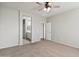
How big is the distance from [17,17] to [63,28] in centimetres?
377

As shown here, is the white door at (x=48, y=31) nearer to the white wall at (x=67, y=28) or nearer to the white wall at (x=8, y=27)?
the white wall at (x=67, y=28)

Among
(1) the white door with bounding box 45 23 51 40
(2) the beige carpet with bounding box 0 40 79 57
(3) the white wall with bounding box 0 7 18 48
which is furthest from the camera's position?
(1) the white door with bounding box 45 23 51 40

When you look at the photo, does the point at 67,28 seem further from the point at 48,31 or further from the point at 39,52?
the point at 39,52

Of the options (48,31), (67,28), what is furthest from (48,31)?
(67,28)

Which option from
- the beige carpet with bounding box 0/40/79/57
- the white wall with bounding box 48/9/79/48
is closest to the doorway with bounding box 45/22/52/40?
the white wall with bounding box 48/9/79/48

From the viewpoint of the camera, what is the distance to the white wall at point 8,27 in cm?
545

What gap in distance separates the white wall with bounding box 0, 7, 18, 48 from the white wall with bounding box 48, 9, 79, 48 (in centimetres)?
370

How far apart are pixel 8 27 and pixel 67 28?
4.34 m

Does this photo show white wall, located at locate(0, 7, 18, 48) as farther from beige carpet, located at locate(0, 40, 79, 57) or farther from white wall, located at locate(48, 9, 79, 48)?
white wall, located at locate(48, 9, 79, 48)

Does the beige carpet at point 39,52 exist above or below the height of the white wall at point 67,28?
below

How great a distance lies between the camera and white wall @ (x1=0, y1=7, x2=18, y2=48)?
545 centimetres

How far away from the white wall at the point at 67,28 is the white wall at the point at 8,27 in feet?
12.1

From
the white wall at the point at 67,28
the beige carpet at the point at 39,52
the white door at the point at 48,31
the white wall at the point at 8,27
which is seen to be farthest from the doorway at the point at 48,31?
the white wall at the point at 8,27

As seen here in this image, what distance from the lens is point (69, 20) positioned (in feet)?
20.9
